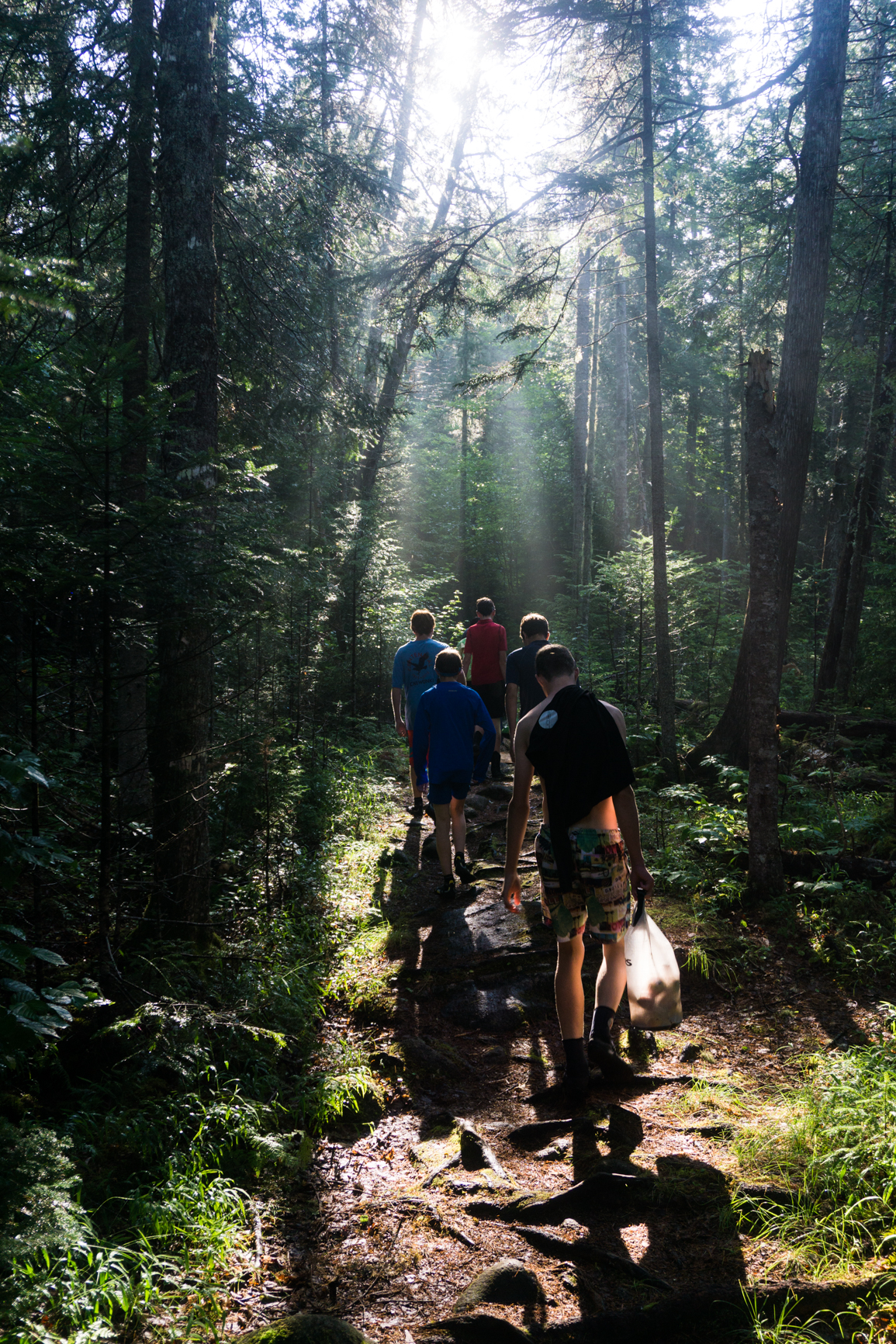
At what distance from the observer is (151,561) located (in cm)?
408

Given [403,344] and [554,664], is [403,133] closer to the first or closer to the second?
[403,344]

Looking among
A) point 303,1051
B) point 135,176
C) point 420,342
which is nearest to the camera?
point 303,1051

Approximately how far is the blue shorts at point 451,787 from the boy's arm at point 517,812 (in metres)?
2.26

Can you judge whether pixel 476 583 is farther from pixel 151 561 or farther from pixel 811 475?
pixel 151 561

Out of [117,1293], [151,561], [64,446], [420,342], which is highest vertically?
[420,342]

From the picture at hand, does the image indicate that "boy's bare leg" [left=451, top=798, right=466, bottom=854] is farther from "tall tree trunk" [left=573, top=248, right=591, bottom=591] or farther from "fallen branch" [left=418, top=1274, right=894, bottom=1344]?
"tall tree trunk" [left=573, top=248, right=591, bottom=591]

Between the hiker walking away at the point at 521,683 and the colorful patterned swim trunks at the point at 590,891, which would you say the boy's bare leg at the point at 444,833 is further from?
the colorful patterned swim trunks at the point at 590,891

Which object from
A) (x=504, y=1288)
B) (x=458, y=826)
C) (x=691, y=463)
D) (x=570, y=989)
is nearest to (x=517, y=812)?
(x=570, y=989)

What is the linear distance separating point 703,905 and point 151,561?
5.07 metres

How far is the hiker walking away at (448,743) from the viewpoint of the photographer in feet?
21.7

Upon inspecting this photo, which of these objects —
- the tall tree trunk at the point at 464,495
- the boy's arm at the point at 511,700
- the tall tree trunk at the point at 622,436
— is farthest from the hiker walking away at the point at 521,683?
the tall tree trunk at the point at 464,495

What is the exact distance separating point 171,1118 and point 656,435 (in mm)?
9989

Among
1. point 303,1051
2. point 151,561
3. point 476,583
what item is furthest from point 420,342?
point 476,583

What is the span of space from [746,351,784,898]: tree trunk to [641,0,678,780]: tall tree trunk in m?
3.99
